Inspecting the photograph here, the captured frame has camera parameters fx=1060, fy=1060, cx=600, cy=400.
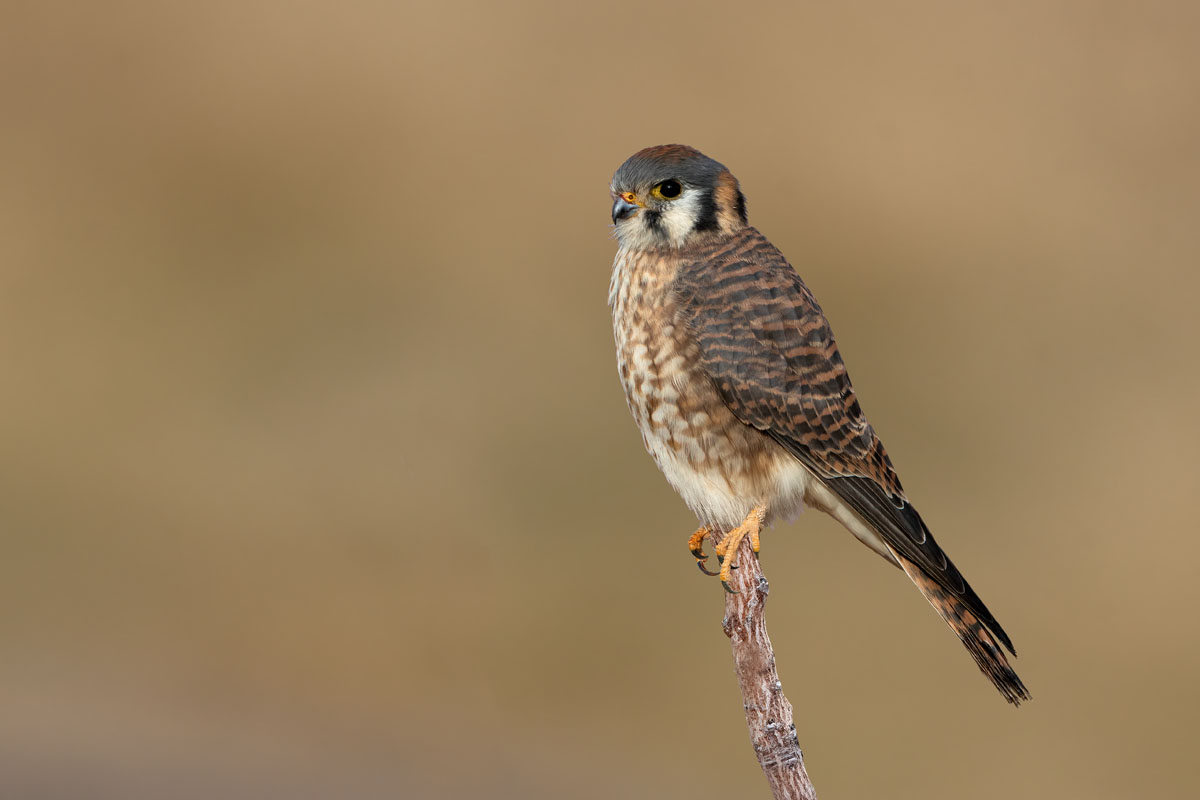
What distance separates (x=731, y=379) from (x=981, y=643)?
0.76 m

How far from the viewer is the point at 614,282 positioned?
2.55m

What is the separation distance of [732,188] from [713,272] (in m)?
0.24

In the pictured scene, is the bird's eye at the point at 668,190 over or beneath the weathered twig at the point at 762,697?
over

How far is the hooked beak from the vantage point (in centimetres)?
241

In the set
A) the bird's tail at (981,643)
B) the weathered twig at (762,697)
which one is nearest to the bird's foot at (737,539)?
the weathered twig at (762,697)

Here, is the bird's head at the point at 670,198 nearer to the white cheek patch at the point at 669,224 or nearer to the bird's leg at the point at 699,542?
the white cheek patch at the point at 669,224

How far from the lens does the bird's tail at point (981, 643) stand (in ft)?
7.20

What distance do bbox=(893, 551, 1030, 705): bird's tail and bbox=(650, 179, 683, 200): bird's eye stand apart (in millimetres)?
1045

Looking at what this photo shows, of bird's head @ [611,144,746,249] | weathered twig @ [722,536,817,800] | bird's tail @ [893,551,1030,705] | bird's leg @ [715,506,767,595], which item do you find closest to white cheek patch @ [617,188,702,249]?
bird's head @ [611,144,746,249]

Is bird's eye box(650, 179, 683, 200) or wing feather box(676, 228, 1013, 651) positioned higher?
bird's eye box(650, 179, 683, 200)

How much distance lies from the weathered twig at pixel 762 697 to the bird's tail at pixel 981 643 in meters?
0.46

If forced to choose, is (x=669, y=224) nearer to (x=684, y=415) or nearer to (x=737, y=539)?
(x=684, y=415)

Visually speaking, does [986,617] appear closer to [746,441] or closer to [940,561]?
[940,561]

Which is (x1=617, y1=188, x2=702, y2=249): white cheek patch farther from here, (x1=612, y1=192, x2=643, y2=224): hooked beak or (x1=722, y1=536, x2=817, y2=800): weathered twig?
(x1=722, y1=536, x2=817, y2=800): weathered twig
